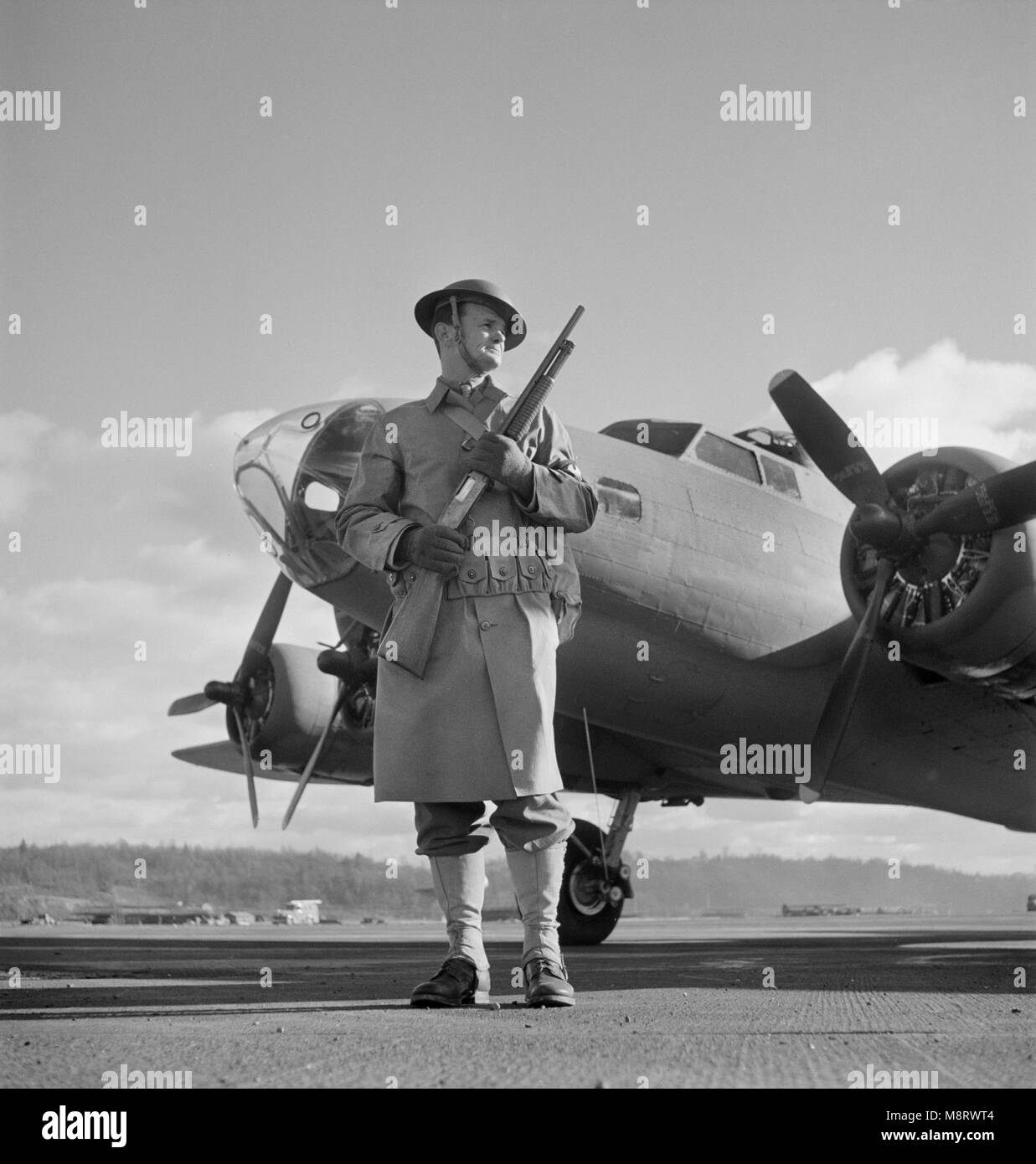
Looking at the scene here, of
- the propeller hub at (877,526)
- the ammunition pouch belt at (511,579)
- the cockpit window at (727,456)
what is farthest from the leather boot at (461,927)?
the cockpit window at (727,456)

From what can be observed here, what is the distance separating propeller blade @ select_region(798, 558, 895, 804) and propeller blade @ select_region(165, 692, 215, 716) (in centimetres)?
1116

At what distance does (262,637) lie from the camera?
53.2ft

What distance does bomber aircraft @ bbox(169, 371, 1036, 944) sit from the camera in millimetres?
9852

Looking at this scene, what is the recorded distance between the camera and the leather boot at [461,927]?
4141 millimetres

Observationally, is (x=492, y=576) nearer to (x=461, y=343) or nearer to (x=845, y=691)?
(x=461, y=343)

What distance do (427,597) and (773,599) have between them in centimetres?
725

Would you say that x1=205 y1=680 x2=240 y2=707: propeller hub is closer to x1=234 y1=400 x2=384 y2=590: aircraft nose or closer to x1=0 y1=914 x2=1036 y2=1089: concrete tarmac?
x1=234 y1=400 x2=384 y2=590: aircraft nose

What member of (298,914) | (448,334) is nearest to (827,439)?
(448,334)

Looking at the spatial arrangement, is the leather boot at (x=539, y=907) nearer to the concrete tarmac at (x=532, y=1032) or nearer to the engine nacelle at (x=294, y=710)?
the concrete tarmac at (x=532, y=1032)

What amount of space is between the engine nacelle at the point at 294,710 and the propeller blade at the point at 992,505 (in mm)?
8072

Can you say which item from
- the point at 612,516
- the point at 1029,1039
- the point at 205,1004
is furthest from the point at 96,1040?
the point at 612,516

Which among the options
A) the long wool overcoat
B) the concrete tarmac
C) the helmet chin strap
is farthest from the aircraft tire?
the helmet chin strap
